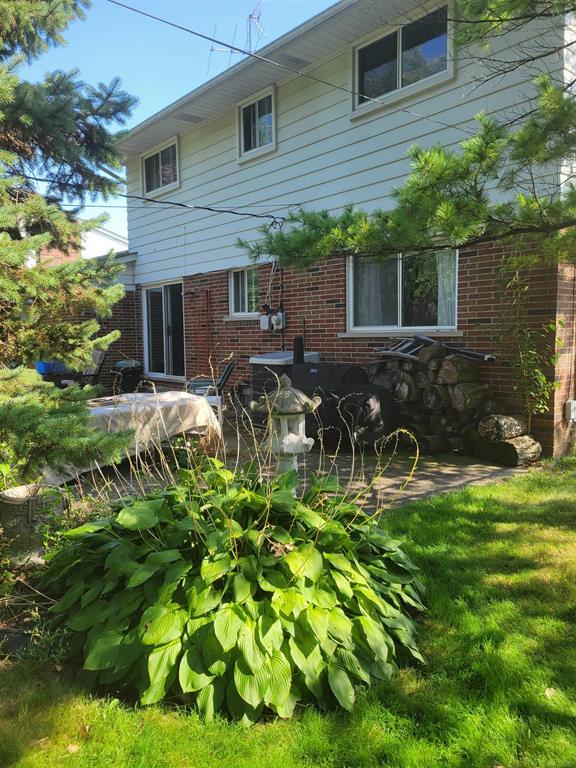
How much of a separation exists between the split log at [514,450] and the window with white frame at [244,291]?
5.28 meters

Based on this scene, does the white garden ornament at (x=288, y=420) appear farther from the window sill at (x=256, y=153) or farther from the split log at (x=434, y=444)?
the window sill at (x=256, y=153)

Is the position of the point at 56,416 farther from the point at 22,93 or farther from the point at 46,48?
the point at 46,48

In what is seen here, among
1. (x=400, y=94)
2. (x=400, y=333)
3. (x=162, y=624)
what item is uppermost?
(x=400, y=94)

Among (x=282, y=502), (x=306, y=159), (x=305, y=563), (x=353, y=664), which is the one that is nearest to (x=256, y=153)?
(x=306, y=159)

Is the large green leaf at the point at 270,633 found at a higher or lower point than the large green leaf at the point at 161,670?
higher

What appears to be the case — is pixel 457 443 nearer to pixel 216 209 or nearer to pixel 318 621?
pixel 318 621

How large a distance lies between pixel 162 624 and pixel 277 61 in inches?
332

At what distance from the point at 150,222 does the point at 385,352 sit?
26.9 feet

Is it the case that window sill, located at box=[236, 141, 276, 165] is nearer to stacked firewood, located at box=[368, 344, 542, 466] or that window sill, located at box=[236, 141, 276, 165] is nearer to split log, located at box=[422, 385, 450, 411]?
stacked firewood, located at box=[368, 344, 542, 466]

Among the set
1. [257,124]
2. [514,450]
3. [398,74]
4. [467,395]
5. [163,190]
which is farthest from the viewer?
[163,190]

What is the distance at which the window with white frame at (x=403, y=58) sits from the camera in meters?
A: 6.89

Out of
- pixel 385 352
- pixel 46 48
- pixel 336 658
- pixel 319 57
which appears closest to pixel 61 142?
pixel 46 48

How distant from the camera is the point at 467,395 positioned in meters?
6.21

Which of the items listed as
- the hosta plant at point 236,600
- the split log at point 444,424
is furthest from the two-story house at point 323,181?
the hosta plant at point 236,600
